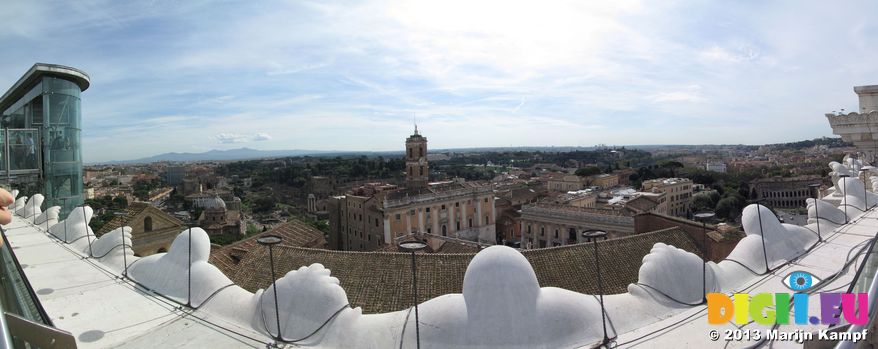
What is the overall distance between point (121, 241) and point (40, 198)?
7.59 m

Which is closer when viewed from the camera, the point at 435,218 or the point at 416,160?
the point at 435,218

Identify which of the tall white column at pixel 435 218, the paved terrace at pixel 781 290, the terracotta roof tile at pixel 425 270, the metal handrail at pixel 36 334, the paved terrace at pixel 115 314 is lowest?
the tall white column at pixel 435 218

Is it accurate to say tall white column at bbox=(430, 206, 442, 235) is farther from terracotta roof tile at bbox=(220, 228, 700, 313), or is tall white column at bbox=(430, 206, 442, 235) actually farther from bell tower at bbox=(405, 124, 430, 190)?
terracotta roof tile at bbox=(220, 228, 700, 313)

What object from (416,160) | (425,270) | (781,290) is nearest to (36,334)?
(781,290)

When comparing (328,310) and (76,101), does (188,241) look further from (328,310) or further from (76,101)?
(76,101)

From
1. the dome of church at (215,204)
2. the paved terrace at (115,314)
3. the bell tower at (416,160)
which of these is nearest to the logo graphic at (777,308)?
the paved terrace at (115,314)

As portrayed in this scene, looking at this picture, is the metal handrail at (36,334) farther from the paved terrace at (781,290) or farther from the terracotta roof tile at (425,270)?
the terracotta roof tile at (425,270)

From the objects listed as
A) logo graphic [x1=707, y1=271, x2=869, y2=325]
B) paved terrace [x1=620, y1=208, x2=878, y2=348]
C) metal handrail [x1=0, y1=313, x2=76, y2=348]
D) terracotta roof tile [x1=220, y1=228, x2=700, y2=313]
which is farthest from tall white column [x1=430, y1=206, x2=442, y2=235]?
metal handrail [x1=0, y1=313, x2=76, y2=348]

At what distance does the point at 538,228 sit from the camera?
32250 millimetres

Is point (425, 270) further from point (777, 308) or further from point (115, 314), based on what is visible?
point (777, 308)

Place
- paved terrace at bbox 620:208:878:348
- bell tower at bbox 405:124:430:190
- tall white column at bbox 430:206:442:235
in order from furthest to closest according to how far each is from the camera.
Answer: bell tower at bbox 405:124:430:190 < tall white column at bbox 430:206:442:235 < paved terrace at bbox 620:208:878:348

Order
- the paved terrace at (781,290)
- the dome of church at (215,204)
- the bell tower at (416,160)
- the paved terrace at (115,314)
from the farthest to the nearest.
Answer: the dome of church at (215,204), the bell tower at (416,160), the paved terrace at (115,314), the paved terrace at (781,290)

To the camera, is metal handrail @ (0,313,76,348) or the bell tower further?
the bell tower

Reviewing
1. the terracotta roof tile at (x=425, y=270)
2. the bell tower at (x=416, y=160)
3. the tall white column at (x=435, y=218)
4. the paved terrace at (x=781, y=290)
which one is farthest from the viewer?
the bell tower at (x=416, y=160)
